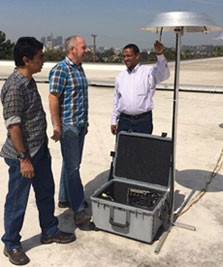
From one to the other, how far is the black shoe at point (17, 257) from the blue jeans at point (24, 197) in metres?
0.03

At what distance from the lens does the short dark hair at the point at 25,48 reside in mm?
2238

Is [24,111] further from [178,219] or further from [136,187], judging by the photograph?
[178,219]

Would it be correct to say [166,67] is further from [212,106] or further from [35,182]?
[212,106]

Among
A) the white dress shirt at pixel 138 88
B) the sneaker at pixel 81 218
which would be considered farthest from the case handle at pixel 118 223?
the white dress shirt at pixel 138 88

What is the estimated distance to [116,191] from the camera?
3.27m

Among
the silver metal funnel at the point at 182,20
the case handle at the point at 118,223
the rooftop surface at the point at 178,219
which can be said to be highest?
the silver metal funnel at the point at 182,20

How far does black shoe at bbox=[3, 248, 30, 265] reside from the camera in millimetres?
2518

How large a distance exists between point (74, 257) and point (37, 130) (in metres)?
1.10

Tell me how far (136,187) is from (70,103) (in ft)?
3.51

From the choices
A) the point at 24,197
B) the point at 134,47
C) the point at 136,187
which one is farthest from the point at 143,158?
the point at 24,197

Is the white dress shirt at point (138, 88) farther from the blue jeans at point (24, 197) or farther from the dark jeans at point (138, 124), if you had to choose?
the blue jeans at point (24, 197)

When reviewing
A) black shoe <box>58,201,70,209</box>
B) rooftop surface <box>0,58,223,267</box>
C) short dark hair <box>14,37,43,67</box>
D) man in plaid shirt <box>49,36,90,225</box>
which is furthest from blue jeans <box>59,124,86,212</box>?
short dark hair <box>14,37,43,67</box>

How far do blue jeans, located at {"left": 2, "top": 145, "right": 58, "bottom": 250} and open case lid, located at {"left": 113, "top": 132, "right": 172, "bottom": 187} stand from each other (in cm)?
82

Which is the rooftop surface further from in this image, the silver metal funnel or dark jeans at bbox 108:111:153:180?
the silver metal funnel
